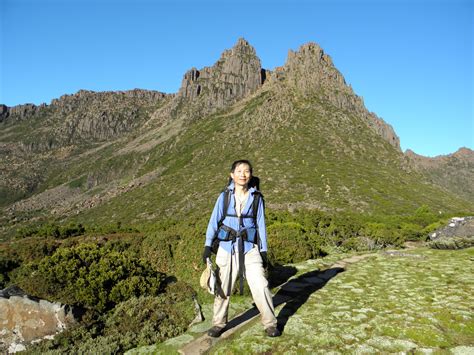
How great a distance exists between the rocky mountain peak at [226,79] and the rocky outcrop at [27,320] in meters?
147

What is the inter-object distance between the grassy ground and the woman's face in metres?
2.55

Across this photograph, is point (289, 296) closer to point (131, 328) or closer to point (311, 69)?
point (131, 328)

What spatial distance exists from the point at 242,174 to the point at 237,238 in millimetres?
1095

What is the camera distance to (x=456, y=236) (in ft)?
47.1

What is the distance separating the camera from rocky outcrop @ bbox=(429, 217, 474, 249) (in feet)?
42.0

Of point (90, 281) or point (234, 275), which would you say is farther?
point (90, 281)

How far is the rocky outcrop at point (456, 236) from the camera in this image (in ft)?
42.0

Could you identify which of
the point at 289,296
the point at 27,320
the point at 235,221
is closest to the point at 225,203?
the point at 235,221

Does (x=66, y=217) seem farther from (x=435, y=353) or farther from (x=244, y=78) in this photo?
(x=435, y=353)

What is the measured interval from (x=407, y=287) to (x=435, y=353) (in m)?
3.33

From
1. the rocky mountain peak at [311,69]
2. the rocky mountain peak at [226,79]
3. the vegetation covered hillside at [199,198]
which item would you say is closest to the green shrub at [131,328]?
the vegetation covered hillside at [199,198]

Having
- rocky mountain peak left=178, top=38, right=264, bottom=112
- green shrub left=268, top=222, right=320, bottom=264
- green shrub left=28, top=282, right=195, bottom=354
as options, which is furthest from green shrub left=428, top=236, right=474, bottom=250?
rocky mountain peak left=178, top=38, right=264, bottom=112

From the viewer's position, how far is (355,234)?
1689cm

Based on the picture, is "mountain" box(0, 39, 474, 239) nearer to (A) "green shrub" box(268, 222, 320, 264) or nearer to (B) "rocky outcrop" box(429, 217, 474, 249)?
(B) "rocky outcrop" box(429, 217, 474, 249)
